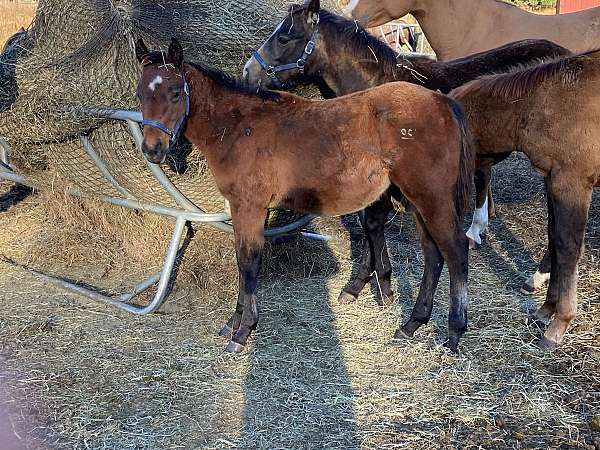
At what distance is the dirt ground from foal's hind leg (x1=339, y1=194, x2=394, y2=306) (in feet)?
0.29

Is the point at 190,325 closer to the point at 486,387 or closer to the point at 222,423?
the point at 222,423

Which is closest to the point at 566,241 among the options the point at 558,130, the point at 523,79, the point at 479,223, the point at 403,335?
the point at 558,130

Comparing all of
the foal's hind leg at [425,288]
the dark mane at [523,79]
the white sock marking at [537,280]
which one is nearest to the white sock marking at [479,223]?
the white sock marking at [537,280]

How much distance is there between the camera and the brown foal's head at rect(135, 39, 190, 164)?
2.92 m

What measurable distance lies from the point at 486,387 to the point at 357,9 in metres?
3.62

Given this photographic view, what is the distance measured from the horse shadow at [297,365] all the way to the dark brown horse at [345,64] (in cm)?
39

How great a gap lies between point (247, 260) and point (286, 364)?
60cm

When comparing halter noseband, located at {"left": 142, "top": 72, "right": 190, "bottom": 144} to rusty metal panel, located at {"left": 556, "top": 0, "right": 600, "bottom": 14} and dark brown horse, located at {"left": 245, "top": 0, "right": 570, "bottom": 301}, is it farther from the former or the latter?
rusty metal panel, located at {"left": 556, "top": 0, "right": 600, "bottom": 14}

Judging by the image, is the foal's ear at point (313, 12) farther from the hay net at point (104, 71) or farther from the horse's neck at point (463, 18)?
the horse's neck at point (463, 18)

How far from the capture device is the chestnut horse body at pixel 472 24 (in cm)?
528

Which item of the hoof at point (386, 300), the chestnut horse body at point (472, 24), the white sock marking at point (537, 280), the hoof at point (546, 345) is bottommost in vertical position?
the hoof at point (386, 300)

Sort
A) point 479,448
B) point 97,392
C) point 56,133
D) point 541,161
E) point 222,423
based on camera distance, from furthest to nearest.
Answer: point 56,133 < point 541,161 < point 97,392 < point 222,423 < point 479,448

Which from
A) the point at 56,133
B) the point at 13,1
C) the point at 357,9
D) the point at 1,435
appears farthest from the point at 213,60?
the point at 13,1

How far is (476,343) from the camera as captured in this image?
3359 millimetres
